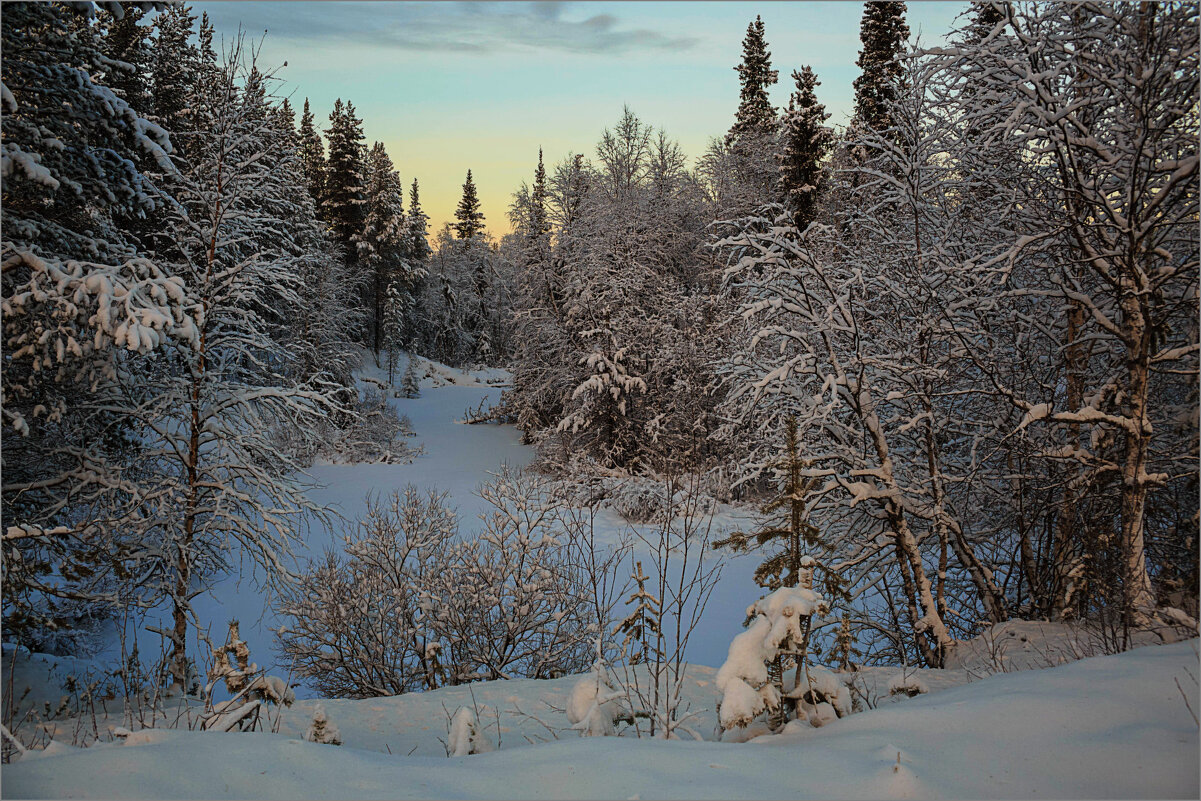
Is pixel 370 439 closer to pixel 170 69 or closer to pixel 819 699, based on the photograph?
pixel 170 69

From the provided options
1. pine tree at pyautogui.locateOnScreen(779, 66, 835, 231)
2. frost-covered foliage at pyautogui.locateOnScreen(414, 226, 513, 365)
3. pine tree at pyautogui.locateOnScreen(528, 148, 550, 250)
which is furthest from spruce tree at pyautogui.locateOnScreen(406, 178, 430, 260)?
pine tree at pyautogui.locateOnScreen(779, 66, 835, 231)

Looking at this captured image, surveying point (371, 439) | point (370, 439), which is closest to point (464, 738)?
point (370, 439)

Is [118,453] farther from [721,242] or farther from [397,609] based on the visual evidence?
[721,242]

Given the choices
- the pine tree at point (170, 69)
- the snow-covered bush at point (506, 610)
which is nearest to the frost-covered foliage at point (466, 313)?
the pine tree at point (170, 69)

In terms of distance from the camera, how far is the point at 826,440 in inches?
308

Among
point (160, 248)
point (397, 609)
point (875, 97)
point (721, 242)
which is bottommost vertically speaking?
point (397, 609)

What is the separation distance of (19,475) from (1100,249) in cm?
1129

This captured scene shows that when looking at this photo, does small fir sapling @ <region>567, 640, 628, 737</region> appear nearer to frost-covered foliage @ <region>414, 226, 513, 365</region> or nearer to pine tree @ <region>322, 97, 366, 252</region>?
pine tree @ <region>322, 97, 366, 252</region>

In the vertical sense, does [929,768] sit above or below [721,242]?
below

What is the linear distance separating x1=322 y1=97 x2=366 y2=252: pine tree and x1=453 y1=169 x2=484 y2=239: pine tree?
21421 millimetres

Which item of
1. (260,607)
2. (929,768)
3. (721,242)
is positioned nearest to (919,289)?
(721,242)

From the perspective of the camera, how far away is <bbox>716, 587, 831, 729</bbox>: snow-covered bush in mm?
3326

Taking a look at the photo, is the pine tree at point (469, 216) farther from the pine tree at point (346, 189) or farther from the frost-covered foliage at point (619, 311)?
the frost-covered foliage at point (619, 311)

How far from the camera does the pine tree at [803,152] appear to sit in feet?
75.5
